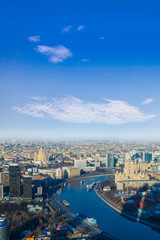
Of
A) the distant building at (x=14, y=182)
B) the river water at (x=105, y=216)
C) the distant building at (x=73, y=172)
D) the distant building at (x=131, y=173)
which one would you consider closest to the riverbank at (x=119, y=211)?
the river water at (x=105, y=216)

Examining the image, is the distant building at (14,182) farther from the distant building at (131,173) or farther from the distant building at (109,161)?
the distant building at (109,161)

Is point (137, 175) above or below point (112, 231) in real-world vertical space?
above

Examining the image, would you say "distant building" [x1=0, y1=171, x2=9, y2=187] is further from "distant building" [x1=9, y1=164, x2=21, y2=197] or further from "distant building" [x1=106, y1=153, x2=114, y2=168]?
"distant building" [x1=106, y1=153, x2=114, y2=168]

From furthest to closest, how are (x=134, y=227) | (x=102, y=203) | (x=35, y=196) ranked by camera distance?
(x=35, y=196) → (x=102, y=203) → (x=134, y=227)

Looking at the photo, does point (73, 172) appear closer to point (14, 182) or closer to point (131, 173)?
point (131, 173)

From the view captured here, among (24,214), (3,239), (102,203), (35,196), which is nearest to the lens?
(3,239)

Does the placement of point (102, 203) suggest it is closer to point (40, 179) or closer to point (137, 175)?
point (137, 175)

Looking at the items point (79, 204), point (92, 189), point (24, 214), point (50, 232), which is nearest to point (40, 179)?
point (92, 189)

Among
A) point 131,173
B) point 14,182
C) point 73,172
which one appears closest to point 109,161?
point 73,172

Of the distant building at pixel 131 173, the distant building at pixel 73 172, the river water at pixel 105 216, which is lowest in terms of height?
the river water at pixel 105 216
